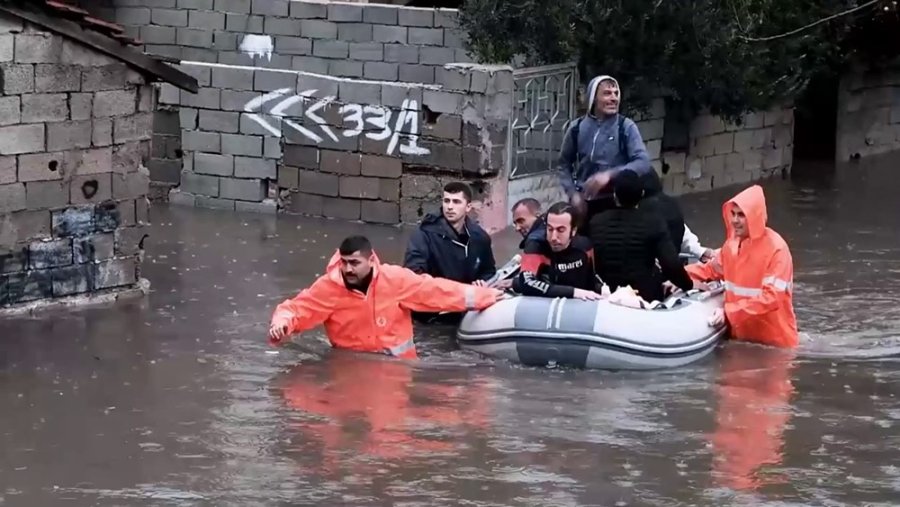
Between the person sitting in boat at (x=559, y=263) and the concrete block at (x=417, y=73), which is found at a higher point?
the concrete block at (x=417, y=73)

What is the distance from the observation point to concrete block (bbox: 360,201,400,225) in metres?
16.0

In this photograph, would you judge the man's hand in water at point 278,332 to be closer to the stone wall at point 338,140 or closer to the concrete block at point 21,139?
the concrete block at point 21,139

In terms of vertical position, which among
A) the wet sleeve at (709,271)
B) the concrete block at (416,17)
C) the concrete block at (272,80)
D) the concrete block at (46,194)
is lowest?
the wet sleeve at (709,271)

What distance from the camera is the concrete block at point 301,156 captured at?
16.4 m

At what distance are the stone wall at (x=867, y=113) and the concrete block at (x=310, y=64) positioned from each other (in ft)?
24.0

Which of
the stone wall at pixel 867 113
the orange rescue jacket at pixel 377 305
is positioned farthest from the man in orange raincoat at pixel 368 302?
the stone wall at pixel 867 113

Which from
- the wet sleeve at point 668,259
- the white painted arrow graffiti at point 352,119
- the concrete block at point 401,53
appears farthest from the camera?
the concrete block at point 401,53

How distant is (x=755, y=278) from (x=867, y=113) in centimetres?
1260

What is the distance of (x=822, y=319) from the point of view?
12.1 metres

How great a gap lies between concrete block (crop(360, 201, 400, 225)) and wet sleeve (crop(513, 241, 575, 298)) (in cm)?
527

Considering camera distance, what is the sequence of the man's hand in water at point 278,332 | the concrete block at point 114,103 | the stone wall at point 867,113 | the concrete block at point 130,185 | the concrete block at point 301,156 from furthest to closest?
the stone wall at point 867,113 → the concrete block at point 301,156 → the concrete block at point 130,185 → the concrete block at point 114,103 → the man's hand in water at point 278,332

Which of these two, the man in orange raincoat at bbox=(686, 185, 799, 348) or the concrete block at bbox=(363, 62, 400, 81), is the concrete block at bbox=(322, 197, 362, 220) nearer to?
the concrete block at bbox=(363, 62, 400, 81)


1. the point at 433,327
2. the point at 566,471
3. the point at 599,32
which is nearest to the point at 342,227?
the point at 599,32

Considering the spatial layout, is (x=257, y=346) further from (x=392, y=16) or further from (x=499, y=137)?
(x=392, y=16)
